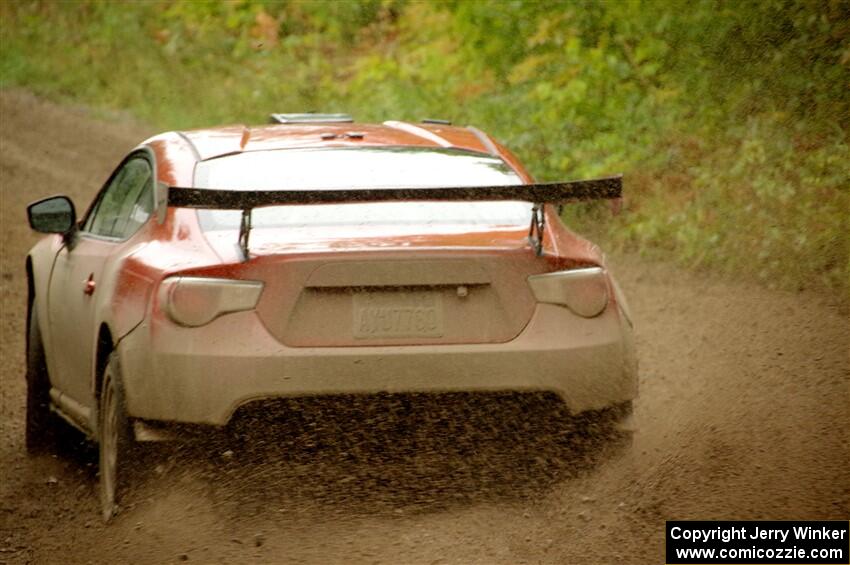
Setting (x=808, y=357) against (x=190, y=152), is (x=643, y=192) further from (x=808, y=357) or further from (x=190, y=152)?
(x=190, y=152)

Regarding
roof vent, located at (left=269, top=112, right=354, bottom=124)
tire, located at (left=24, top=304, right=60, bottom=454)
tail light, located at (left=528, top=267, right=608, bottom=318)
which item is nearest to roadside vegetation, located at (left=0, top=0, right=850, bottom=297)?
roof vent, located at (left=269, top=112, right=354, bottom=124)

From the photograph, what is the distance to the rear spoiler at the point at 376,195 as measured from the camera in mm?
4840

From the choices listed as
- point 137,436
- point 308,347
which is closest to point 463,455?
point 308,347

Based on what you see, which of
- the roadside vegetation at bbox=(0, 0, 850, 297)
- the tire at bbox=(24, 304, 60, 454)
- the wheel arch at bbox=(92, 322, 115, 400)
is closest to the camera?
the wheel arch at bbox=(92, 322, 115, 400)

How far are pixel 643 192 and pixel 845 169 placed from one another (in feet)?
6.74

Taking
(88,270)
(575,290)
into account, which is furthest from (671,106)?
(575,290)

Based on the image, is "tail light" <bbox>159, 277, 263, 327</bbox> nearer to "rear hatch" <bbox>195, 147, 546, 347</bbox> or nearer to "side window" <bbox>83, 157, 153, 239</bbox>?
"rear hatch" <bbox>195, 147, 546, 347</bbox>

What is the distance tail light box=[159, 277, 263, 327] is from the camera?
4.93 meters

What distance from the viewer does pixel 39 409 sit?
7.09m

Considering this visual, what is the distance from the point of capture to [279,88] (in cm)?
2167

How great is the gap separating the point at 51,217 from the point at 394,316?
229 cm

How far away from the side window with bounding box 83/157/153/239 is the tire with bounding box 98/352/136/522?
72 cm

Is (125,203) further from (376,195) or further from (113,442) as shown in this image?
(376,195)

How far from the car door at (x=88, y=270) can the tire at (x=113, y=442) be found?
0.26 metres
